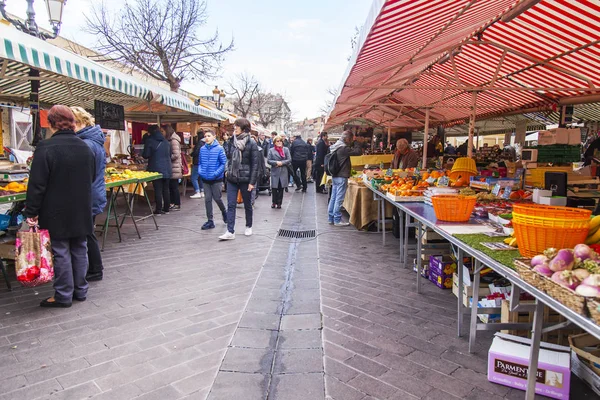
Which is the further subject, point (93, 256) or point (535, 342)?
point (93, 256)

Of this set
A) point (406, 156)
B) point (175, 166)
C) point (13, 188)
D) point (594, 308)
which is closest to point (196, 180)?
point (175, 166)

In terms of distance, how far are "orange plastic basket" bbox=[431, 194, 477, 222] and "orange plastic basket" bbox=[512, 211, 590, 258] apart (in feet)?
4.09

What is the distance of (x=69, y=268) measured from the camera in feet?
12.5

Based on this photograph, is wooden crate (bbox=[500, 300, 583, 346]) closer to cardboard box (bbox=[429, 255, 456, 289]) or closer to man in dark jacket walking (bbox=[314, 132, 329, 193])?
cardboard box (bbox=[429, 255, 456, 289])

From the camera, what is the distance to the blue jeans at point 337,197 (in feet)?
25.3

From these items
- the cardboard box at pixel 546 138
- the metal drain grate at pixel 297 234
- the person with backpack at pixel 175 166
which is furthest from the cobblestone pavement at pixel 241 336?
the person with backpack at pixel 175 166

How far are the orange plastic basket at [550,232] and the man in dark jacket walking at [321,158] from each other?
946 cm

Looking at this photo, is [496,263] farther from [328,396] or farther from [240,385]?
[240,385]

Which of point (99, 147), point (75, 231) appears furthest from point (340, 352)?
point (99, 147)

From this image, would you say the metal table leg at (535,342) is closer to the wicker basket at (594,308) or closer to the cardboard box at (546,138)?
the wicker basket at (594,308)

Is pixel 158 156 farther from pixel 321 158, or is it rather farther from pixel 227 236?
pixel 321 158

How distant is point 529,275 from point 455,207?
164cm

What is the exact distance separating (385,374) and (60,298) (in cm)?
298

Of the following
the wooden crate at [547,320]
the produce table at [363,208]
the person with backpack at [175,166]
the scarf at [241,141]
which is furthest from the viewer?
the person with backpack at [175,166]
